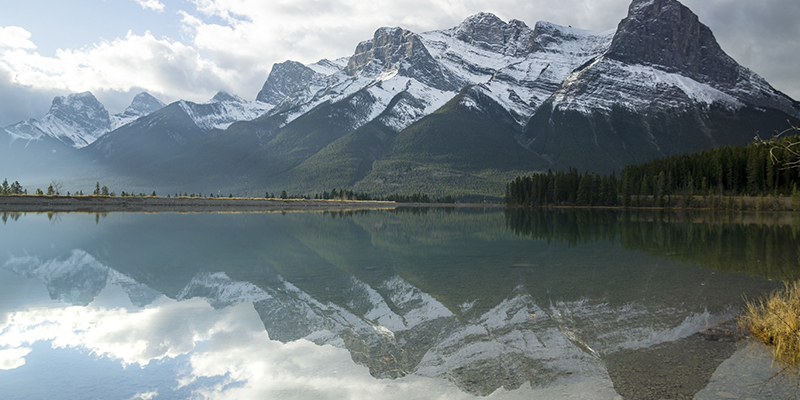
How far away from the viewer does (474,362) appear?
783cm

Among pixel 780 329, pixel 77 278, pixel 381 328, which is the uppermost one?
pixel 780 329

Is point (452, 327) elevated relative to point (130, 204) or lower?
elevated

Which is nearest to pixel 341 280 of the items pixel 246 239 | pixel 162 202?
pixel 246 239

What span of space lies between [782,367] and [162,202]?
119m

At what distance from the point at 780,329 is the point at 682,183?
13326cm

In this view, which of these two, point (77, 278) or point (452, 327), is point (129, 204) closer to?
point (77, 278)

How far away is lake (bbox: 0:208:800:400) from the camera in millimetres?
6895

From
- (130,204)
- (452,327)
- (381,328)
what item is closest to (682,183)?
(452,327)

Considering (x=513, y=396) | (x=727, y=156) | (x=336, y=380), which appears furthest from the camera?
(x=727, y=156)

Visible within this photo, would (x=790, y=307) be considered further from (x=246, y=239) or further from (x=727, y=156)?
(x=727, y=156)

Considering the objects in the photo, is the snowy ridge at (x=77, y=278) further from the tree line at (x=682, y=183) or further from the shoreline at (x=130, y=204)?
the tree line at (x=682, y=183)

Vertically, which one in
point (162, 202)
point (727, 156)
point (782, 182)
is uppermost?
point (727, 156)

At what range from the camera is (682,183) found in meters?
120

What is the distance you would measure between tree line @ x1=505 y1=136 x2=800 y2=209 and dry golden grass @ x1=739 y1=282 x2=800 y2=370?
102818 mm
